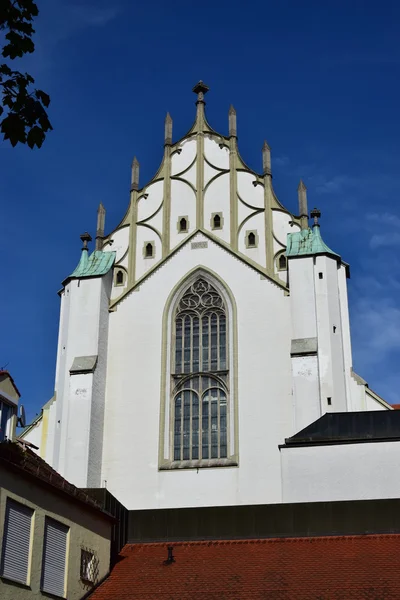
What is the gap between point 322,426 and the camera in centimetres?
2778

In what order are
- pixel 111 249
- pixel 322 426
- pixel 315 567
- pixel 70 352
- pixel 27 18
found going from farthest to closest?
pixel 111 249
pixel 70 352
pixel 322 426
pixel 315 567
pixel 27 18

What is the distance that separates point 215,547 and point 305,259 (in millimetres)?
14258

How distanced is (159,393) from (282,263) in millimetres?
Answer: 6750

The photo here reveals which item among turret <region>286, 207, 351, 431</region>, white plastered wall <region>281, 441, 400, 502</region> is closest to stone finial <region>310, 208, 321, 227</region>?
turret <region>286, 207, 351, 431</region>

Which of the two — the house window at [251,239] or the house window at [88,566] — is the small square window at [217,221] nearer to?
the house window at [251,239]

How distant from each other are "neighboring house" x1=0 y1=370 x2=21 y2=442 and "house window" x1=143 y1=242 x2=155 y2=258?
1625 centimetres

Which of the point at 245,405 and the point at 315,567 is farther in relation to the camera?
the point at 245,405

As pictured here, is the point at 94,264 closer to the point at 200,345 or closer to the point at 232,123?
the point at 200,345

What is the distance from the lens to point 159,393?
1307 inches

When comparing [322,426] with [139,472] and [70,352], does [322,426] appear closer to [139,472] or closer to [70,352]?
[139,472]

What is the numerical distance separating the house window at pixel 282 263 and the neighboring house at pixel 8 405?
16002 mm

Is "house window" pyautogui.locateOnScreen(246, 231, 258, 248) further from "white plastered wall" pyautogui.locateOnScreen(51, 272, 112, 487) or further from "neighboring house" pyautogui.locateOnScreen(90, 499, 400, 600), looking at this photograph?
"neighboring house" pyautogui.locateOnScreen(90, 499, 400, 600)

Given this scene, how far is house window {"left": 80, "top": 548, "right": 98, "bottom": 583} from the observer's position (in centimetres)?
2045

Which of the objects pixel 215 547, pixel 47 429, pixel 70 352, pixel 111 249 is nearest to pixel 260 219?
pixel 111 249
